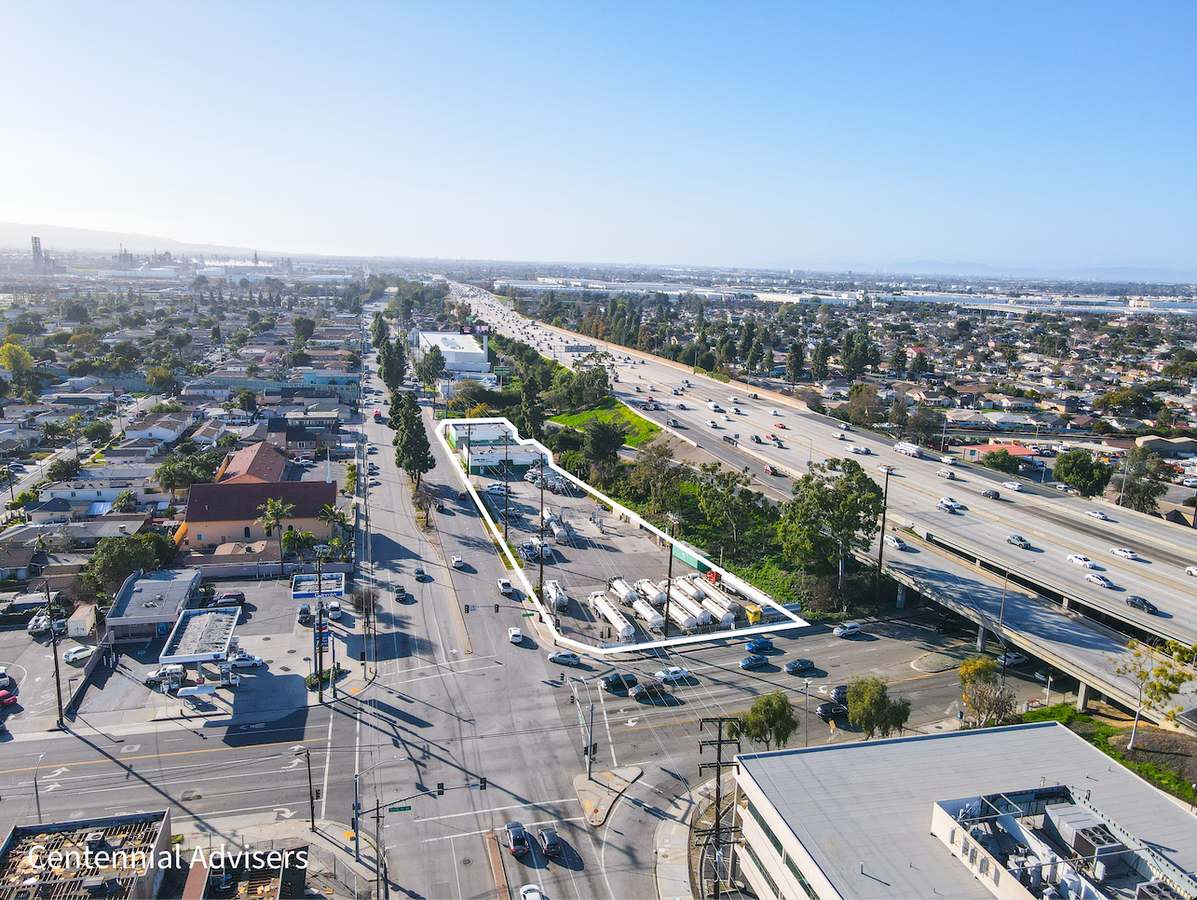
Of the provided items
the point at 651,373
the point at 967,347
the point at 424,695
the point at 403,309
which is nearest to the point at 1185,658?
the point at 424,695

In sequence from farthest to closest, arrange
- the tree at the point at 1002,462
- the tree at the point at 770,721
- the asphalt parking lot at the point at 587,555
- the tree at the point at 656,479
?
the tree at the point at 1002,462, the tree at the point at 656,479, the asphalt parking lot at the point at 587,555, the tree at the point at 770,721

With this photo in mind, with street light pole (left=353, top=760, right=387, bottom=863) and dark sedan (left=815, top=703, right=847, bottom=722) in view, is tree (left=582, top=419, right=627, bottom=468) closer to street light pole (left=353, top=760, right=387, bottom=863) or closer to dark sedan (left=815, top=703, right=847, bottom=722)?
dark sedan (left=815, top=703, right=847, bottom=722)

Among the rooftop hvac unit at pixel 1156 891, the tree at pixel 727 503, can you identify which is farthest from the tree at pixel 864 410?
the rooftop hvac unit at pixel 1156 891

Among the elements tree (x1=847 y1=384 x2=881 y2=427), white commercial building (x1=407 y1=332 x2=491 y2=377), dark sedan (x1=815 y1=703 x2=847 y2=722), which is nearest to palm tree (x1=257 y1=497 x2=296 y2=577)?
dark sedan (x1=815 y1=703 x2=847 y2=722)

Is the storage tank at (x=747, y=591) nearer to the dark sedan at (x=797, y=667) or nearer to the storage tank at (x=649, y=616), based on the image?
the storage tank at (x=649, y=616)

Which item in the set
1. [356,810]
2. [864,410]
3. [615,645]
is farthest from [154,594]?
[864,410]

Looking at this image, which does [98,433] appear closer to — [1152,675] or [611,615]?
[611,615]
